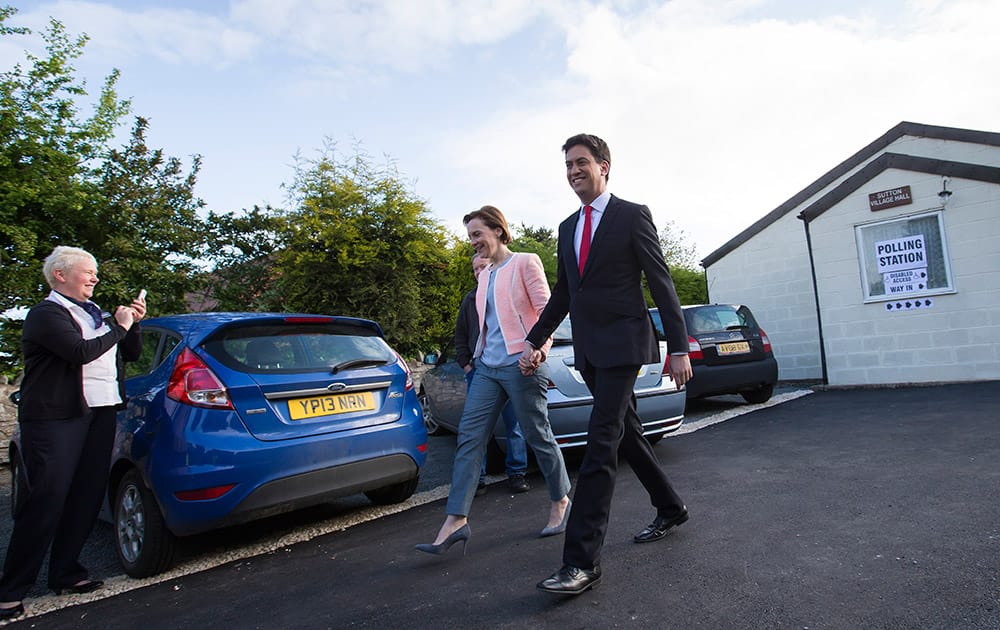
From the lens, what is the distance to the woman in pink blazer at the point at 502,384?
3.27 metres

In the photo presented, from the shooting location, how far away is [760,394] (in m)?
8.44

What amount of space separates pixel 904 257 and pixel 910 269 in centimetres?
21

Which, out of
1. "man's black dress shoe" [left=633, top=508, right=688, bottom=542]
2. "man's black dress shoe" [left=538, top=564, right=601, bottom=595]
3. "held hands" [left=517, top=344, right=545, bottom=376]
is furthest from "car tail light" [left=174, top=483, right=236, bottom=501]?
"man's black dress shoe" [left=633, top=508, right=688, bottom=542]

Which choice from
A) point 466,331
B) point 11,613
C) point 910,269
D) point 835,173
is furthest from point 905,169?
point 11,613

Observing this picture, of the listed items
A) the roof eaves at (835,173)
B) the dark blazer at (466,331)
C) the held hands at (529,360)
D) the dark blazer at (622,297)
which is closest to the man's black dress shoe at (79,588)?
the held hands at (529,360)

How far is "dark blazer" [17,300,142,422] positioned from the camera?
303 centimetres

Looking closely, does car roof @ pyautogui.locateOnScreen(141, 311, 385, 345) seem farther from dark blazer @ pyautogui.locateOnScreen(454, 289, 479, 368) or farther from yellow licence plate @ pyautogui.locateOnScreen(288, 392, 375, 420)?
dark blazer @ pyautogui.locateOnScreen(454, 289, 479, 368)

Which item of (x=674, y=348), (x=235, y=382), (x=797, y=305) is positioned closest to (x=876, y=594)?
(x=674, y=348)

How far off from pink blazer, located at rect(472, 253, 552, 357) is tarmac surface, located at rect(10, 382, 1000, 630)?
1180 mm

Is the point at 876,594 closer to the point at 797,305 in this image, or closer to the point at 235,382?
the point at 235,382

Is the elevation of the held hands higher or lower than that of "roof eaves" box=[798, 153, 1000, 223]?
lower

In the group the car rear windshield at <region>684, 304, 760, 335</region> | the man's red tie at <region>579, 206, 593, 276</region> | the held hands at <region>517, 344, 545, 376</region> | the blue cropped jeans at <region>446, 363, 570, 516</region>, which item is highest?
the man's red tie at <region>579, 206, 593, 276</region>

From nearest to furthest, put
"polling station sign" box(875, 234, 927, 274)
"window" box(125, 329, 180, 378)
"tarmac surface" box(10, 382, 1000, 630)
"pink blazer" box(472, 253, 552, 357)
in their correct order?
"tarmac surface" box(10, 382, 1000, 630) → "pink blazer" box(472, 253, 552, 357) → "window" box(125, 329, 180, 378) → "polling station sign" box(875, 234, 927, 274)

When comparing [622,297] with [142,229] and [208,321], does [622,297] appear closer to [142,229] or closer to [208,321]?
[208,321]
